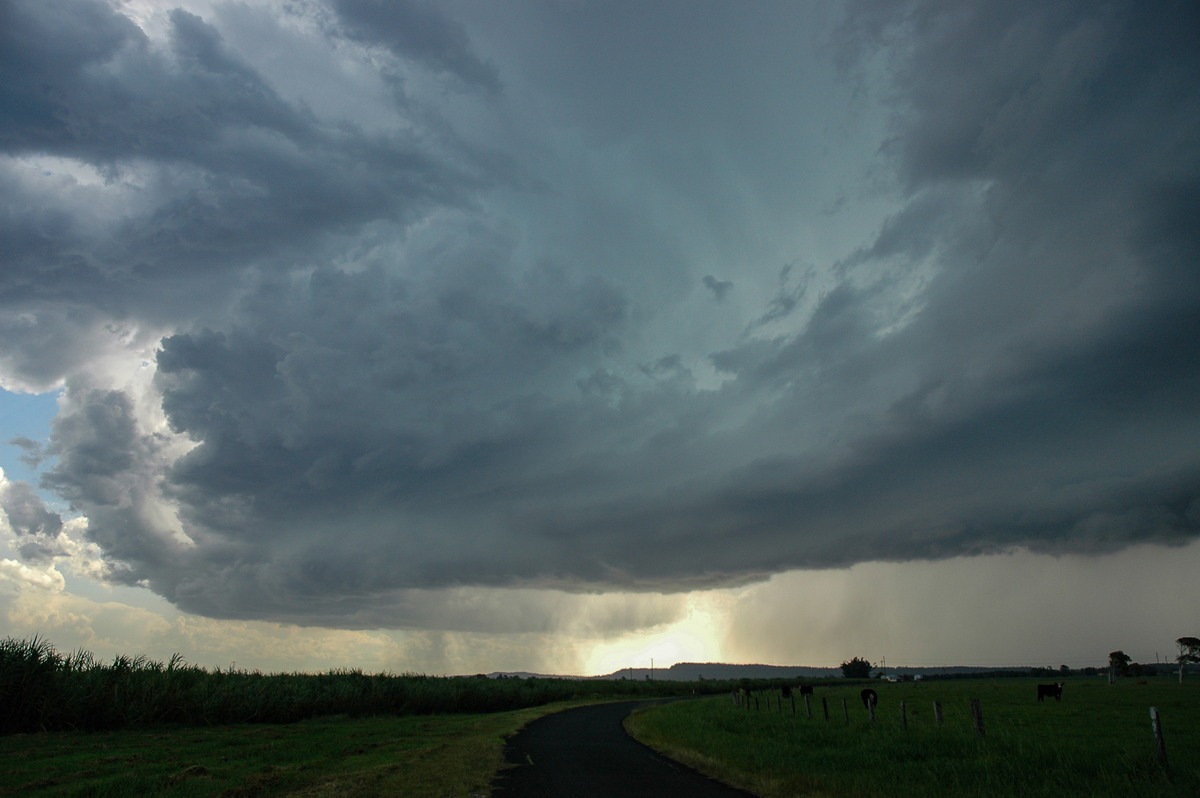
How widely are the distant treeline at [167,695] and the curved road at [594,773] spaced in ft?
72.1

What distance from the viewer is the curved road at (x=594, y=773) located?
1862cm

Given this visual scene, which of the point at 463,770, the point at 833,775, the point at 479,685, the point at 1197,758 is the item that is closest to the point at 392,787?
the point at 463,770

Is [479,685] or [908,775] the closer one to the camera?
[908,775]

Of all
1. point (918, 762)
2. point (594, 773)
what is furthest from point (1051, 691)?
point (594, 773)

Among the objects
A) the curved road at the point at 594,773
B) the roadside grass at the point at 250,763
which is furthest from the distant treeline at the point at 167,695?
the curved road at the point at 594,773

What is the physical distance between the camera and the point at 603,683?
5610 inches

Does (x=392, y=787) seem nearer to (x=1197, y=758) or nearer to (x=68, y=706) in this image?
→ (x=1197, y=758)

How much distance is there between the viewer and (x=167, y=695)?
136 ft

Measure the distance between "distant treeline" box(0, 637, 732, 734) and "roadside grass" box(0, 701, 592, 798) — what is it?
2117 mm

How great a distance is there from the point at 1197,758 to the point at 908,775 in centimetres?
1276

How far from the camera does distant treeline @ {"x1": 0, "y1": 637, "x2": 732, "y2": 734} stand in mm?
36344

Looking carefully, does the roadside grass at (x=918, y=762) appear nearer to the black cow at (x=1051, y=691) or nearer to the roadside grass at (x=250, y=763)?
the roadside grass at (x=250, y=763)

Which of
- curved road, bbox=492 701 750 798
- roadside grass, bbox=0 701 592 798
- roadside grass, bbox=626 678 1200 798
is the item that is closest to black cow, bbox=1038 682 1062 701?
roadside grass, bbox=626 678 1200 798

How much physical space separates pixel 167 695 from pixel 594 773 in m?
32.6
